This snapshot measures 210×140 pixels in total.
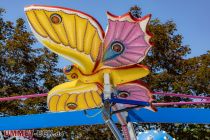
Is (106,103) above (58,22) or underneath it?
underneath

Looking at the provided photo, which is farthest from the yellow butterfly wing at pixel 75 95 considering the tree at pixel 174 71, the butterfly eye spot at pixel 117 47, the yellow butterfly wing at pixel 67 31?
the tree at pixel 174 71

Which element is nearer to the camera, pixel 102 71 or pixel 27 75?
pixel 102 71

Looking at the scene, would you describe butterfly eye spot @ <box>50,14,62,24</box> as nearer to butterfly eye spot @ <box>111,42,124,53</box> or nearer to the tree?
butterfly eye spot @ <box>111,42,124,53</box>

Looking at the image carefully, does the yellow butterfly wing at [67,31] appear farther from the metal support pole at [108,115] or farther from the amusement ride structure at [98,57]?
the metal support pole at [108,115]

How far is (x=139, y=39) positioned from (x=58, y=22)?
870 millimetres

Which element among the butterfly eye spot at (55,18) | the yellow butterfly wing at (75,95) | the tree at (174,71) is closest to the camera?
the butterfly eye spot at (55,18)

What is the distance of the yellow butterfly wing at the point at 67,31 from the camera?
4180 millimetres

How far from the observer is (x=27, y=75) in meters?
14.6

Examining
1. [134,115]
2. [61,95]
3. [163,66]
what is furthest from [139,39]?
[163,66]

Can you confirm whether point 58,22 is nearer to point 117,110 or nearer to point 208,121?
point 117,110

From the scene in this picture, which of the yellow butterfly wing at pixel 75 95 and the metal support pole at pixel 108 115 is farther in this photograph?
the yellow butterfly wing at pixel 75 95

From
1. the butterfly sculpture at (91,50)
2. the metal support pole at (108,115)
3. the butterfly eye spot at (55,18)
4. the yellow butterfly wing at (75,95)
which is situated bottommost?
the metal support pole at (108,115)

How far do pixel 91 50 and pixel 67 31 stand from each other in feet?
1.08

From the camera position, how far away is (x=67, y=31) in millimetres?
4246
